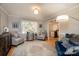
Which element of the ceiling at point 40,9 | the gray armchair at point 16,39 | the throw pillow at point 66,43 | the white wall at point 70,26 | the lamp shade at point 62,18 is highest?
the ceiling at point 40,9

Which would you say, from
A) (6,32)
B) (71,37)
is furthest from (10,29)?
(71,37)

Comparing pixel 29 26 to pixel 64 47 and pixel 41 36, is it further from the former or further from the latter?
pixel 64 47

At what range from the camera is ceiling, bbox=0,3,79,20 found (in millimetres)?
1728

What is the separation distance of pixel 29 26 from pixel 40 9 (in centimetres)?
41

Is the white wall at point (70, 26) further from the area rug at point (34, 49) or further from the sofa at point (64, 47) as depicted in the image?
the area rug at point (34, 49)

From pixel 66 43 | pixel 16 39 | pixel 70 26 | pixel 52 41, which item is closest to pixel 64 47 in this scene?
pixel 66 43

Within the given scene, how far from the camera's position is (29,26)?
199 cm

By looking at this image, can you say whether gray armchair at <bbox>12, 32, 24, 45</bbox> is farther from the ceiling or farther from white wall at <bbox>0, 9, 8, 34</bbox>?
the ceiling

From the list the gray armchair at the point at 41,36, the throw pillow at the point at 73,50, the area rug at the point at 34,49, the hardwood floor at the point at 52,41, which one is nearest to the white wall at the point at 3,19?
the area rug at the point at 34,49

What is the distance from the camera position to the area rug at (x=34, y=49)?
1785 millimetres

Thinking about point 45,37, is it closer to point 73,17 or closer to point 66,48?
point 66,48

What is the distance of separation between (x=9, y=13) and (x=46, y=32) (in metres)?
0.82

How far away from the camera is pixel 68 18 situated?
5.97 ft

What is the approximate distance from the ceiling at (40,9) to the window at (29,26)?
0.33 feet
